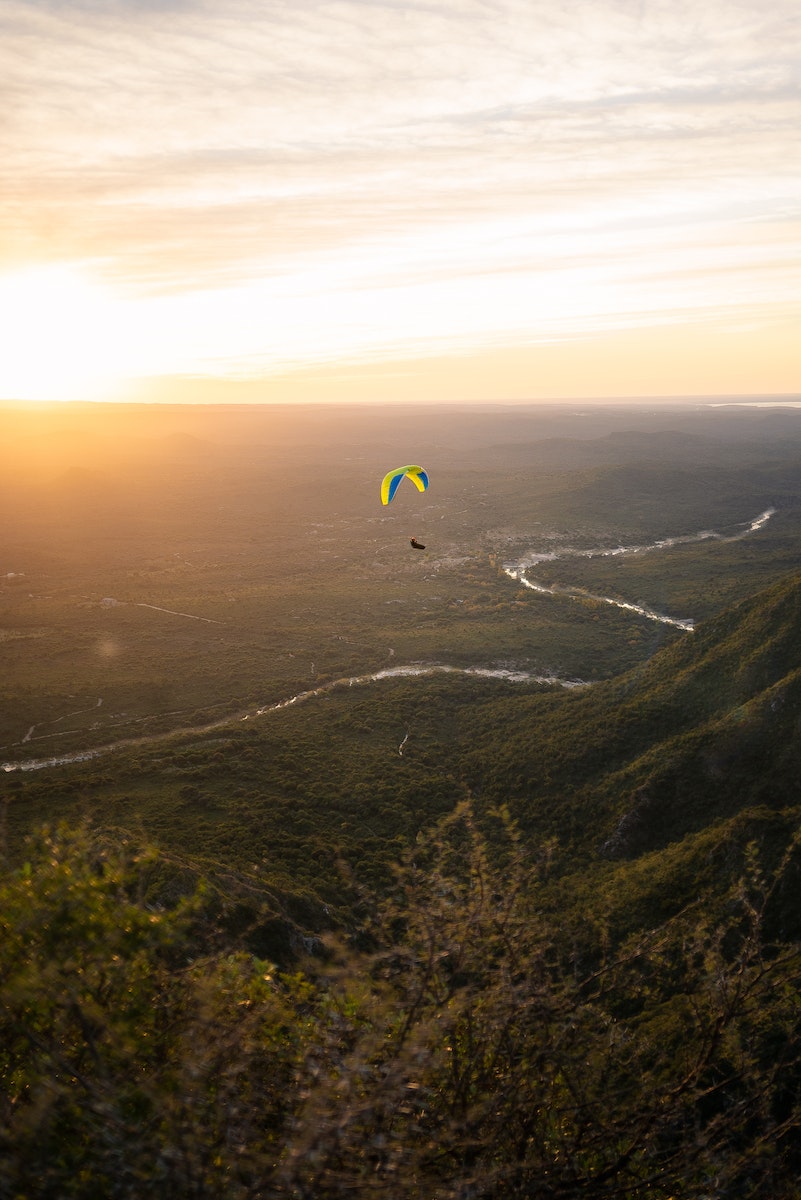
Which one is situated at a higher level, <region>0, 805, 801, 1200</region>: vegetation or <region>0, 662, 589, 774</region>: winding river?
<region>0, 805, 801, 1200</region>: vegetation

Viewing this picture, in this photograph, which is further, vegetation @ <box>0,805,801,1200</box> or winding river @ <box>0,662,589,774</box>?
winding river @ <box>0,662,589,774</box>

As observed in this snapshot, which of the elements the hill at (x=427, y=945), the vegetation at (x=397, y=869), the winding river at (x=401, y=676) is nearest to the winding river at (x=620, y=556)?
the winding river at (x=401, y=676)

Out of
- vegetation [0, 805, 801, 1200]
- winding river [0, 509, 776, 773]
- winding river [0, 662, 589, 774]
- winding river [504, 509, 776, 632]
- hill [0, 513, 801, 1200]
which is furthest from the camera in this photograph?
winding river [504, 509, 776, 632]

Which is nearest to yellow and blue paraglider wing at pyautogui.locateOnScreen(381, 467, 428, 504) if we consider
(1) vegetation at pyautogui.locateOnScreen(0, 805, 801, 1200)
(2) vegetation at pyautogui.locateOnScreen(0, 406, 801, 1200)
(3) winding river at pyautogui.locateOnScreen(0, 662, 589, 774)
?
(2) vegetation at pyautogui.locateOnScreen(0, 406, 801, 1200)

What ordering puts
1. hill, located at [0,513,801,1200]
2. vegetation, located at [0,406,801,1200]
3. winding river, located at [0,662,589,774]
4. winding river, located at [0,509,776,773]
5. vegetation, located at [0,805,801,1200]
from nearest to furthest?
vegetation, located at [0,805,801,1200]
hill, located at [0,513,801,1200]
vegetation, located at [0,406,801,1200]
winding river, located at [0,662,589,774]
winding river, located at [0,509,776,773]

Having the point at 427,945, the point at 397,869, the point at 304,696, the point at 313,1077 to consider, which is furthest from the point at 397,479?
the point at 313,1077

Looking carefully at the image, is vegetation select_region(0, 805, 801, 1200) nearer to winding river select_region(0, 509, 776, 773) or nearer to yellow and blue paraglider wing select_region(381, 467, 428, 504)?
yellow and blue paraglider wing select_region(381, 467, 428, 504)

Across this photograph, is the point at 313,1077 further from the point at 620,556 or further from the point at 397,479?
the point at 620,556

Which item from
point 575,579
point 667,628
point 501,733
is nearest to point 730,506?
point 575,579

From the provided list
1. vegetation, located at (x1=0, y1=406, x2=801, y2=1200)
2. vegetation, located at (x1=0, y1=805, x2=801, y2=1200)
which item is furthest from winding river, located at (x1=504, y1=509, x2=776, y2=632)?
vegetation, located at (x1=0, y1=805, x2=801, y2=1200)

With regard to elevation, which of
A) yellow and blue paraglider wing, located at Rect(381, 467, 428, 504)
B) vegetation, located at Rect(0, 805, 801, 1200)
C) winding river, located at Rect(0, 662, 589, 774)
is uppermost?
yellow and blue paraglider wing, located at Rect(381, 467, 428, 504)

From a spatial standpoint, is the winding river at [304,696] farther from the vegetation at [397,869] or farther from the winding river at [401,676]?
the vegetation at [397,869]
